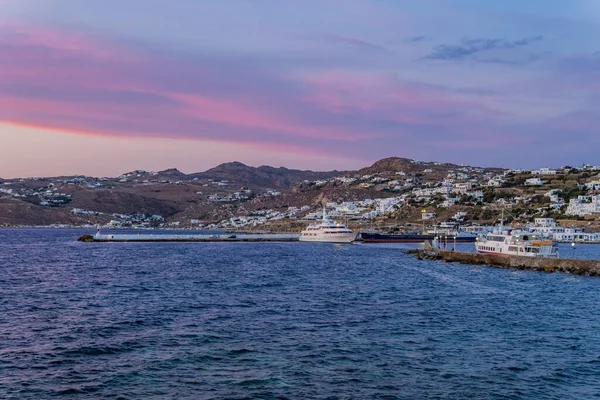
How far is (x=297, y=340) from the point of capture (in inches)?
1064

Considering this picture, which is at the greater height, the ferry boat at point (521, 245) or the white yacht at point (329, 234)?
the ferry boat at point (521, 245)

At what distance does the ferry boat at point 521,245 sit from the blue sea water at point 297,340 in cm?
2153

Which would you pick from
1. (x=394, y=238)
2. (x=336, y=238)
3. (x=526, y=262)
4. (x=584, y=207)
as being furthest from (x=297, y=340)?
(x=584, y=207)

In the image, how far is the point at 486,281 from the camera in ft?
177

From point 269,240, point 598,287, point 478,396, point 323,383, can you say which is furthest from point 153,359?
point 269,240

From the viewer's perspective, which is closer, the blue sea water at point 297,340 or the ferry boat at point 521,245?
the blue sea water at point 297,340

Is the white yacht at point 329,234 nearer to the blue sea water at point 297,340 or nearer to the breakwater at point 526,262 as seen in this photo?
the breakwater at point 526,262

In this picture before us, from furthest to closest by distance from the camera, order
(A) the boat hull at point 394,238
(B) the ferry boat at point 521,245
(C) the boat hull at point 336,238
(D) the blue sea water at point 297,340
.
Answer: (C) the boat hull at point 336,238
(A) the boat hull at point 394,238
(B) the ferry boat at point 521,245
(D) the blue sea water at point 297,340

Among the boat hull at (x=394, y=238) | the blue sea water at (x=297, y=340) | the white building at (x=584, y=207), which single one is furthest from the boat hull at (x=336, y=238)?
the blue sea water at (x=297, y=340)

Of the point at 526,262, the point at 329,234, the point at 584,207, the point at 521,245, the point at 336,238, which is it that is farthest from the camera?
the point at 584,207

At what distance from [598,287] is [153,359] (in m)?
40.5

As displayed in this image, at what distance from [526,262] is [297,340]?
4857cm

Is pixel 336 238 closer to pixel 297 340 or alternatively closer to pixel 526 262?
pixel 526 262

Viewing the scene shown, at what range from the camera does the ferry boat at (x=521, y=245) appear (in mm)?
72250
